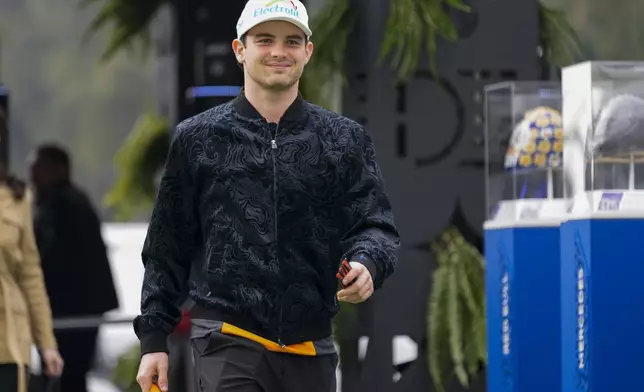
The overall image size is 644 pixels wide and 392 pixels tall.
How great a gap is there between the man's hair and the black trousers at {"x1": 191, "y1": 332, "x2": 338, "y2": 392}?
5.92 metres

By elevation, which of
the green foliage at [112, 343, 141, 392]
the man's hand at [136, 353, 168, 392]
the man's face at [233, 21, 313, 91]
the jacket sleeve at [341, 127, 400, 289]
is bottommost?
the green foliage at [112, 343, 141, 392]

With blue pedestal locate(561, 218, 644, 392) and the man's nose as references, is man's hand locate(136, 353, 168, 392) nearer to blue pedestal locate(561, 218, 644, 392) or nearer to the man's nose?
the man's nose

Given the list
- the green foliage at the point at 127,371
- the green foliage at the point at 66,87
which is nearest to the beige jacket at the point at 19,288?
the green foliage at the point at 127,371

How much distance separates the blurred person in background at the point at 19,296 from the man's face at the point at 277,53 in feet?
9.93

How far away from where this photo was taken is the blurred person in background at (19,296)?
8086 millimetres

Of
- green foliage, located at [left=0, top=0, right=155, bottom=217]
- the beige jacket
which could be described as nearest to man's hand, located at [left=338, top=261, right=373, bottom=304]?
the beige jacket

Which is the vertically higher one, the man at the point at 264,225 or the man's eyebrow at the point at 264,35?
the man's eyebrow at the point at 264,35

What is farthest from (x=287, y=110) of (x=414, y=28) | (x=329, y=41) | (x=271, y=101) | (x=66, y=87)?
(x=66, y=87)

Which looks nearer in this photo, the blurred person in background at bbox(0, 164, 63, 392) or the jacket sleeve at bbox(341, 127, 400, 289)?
the jacket sleeve at bbox(341, 127, 400, 289)

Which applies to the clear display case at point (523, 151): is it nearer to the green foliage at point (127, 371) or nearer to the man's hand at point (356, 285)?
the green foliage at point (127, 371)

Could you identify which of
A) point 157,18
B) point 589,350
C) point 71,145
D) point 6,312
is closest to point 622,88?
point 589,350

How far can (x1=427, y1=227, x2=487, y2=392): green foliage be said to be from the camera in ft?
32.5

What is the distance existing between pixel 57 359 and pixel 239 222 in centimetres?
335

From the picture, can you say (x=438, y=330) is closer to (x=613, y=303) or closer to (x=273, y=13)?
(x=613, y=303)
